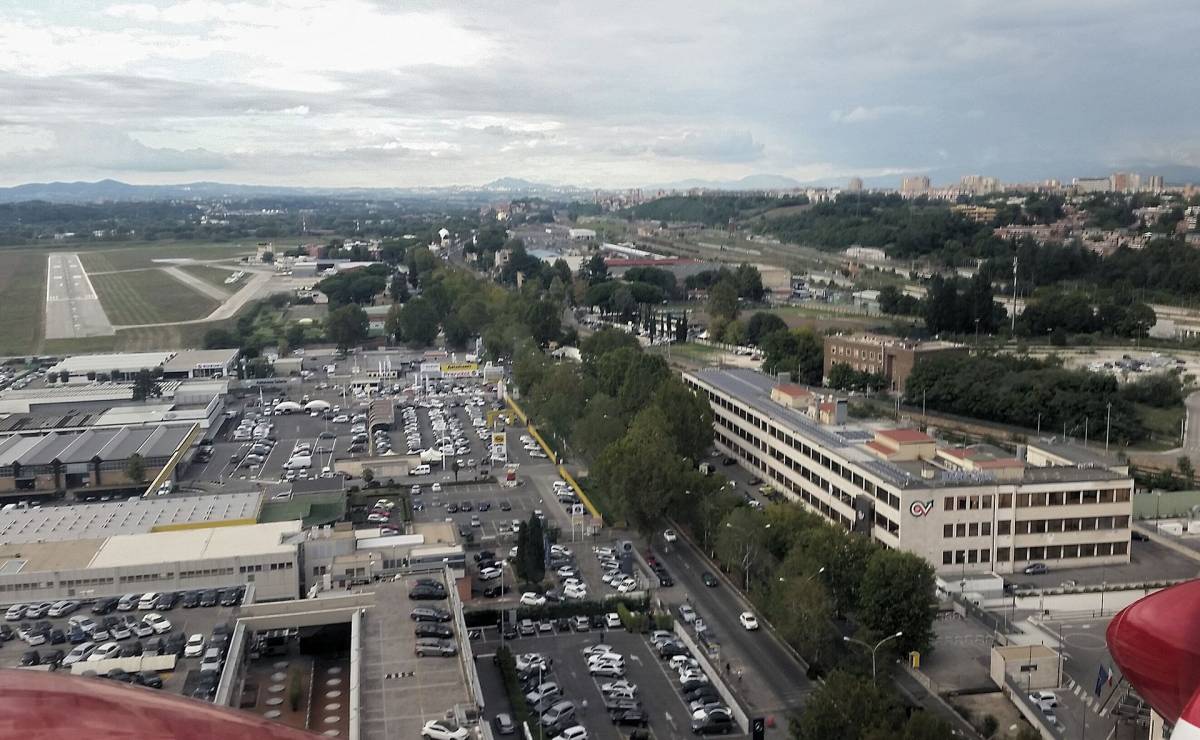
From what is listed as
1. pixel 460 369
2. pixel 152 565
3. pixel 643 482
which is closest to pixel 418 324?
pixel 460 369

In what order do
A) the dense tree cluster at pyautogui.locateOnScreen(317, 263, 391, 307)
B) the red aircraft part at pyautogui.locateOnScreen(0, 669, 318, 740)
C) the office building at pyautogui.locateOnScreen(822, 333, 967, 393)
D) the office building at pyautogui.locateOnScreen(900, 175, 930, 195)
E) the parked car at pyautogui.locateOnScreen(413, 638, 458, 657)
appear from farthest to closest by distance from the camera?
the office building at pyautogui.locateOnScreen(900, 175, 930, 195) < the dense tree cluster at pyautogui.locateOnScreen(317, 263, 391, 307) < the office building at pyautogui.locateOnScreen(822, 333, 967, 393) < the parked car at pyautogui.locateOnScreen(413, 638, 458, 657) < the red aircraft part at pyautogui.locateOnScreen(0, 669, 318, 740)

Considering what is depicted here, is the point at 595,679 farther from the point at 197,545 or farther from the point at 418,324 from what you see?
the point at 418,324

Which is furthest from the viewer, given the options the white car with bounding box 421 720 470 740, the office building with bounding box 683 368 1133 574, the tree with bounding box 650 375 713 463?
the tree with bounding box 650 375 713 463

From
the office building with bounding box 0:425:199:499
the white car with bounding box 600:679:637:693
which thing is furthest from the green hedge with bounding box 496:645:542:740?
the office building with bounding box 0:425:199:499

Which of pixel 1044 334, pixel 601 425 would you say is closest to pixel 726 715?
pixel 601 425

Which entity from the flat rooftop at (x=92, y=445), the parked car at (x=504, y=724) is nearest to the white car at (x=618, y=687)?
the parked car at (x=504, y=724)

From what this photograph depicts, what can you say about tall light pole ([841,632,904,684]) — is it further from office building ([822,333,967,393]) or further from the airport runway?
the airport runway

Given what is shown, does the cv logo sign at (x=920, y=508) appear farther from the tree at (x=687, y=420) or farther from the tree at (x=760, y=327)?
the tree at (x=760, y=327)

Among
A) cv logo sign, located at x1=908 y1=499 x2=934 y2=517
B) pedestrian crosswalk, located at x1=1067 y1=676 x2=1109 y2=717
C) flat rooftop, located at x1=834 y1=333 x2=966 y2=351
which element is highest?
flat rooftop, located at x1=834 y1=333 x2=966 y2=351
